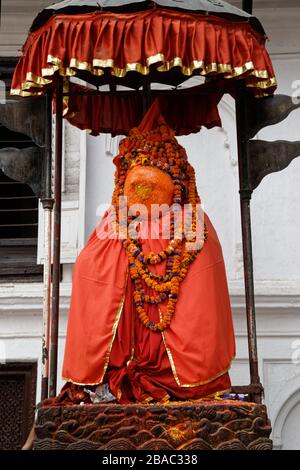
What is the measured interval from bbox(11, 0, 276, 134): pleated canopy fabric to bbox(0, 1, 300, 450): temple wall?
6.14 feet

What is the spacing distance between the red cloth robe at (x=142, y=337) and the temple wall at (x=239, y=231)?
1.41m

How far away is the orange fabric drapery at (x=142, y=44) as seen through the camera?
5.31 m

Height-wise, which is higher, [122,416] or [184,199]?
[184,199]

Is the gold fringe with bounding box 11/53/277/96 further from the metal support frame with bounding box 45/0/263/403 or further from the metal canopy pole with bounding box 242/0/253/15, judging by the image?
the metal canopy pole with bounding box 242/0/253/15

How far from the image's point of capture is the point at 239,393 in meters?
5.65

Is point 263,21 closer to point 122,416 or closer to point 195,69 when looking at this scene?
point 195,69

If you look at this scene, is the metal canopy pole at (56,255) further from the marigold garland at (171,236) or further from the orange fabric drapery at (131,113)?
the orange fabric drapery at (131,113)

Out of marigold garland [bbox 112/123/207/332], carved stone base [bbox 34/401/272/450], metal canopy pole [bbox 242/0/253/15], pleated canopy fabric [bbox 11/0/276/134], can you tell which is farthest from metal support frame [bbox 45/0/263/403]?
metal canopy pole [bbox 242/0/253/15]

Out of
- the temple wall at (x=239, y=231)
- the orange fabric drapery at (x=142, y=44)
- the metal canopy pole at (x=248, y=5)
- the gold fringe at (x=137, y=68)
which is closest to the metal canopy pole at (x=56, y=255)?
the gold fringe at (x=137, y=68)

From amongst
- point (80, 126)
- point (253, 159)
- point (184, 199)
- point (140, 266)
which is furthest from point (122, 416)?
point (80, 126)

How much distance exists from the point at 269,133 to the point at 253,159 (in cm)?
149

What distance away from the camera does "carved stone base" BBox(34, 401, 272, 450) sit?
486cm
